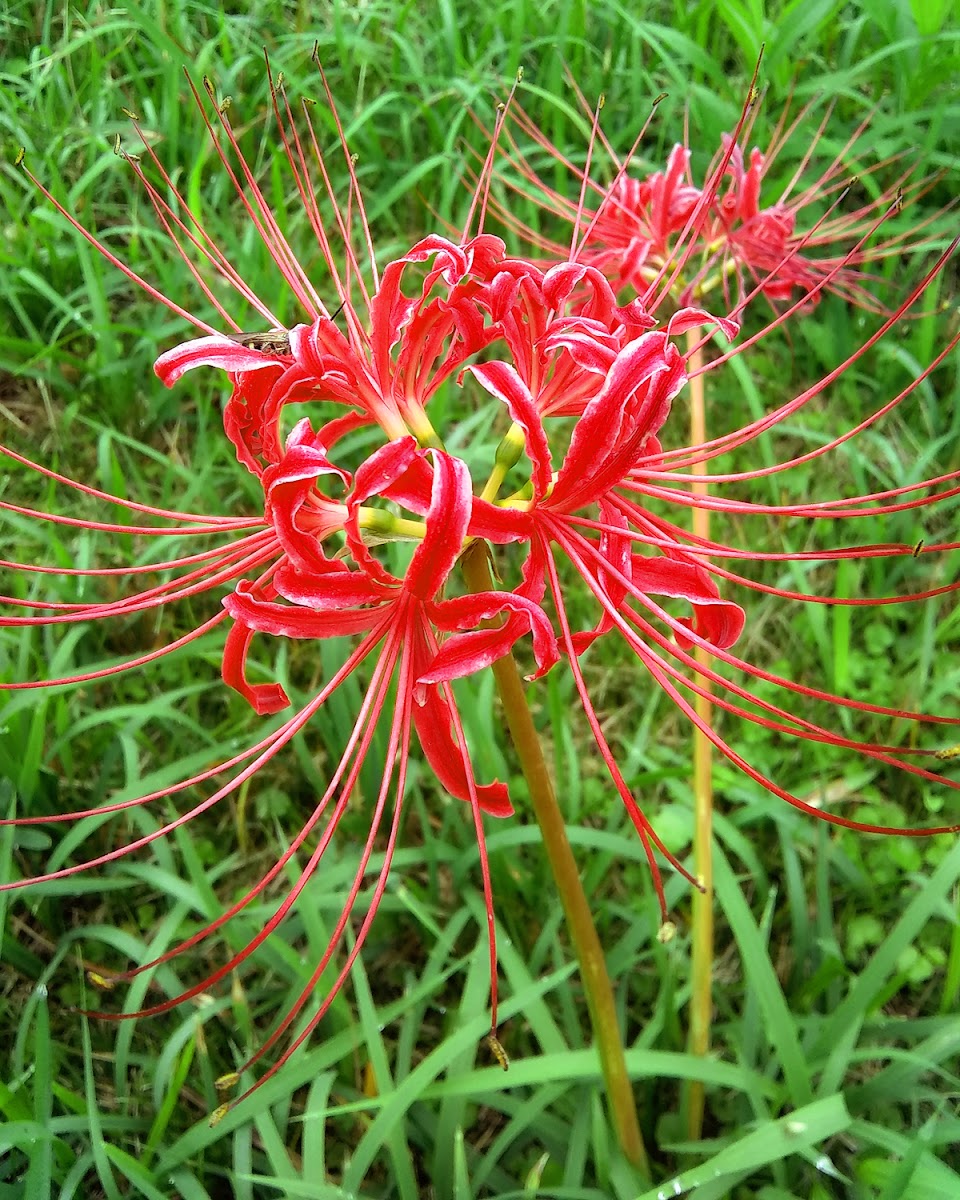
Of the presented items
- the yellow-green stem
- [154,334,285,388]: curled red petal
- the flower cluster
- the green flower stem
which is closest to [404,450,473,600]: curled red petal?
the flower cluster

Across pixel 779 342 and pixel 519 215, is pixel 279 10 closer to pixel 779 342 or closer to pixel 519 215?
pixel 519 215

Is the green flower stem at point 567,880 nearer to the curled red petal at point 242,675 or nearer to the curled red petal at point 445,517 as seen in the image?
the curled red petal at point 445,517

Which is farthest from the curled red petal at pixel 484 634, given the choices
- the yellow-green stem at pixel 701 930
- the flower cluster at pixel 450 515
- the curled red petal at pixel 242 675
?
the yellow-green stem at pixel 701 930

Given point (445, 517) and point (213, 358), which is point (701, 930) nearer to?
point (445, 517)

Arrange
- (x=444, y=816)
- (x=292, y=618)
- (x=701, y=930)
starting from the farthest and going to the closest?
(x=444, y=816)
(x=701, y=930)
(x=292, y=618)

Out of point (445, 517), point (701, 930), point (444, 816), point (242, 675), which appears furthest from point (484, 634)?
Result: point (444, 816)

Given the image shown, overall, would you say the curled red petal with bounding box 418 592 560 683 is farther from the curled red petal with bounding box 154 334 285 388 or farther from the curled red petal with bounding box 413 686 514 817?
the curled red petal with bounding box 154 334 285 388
